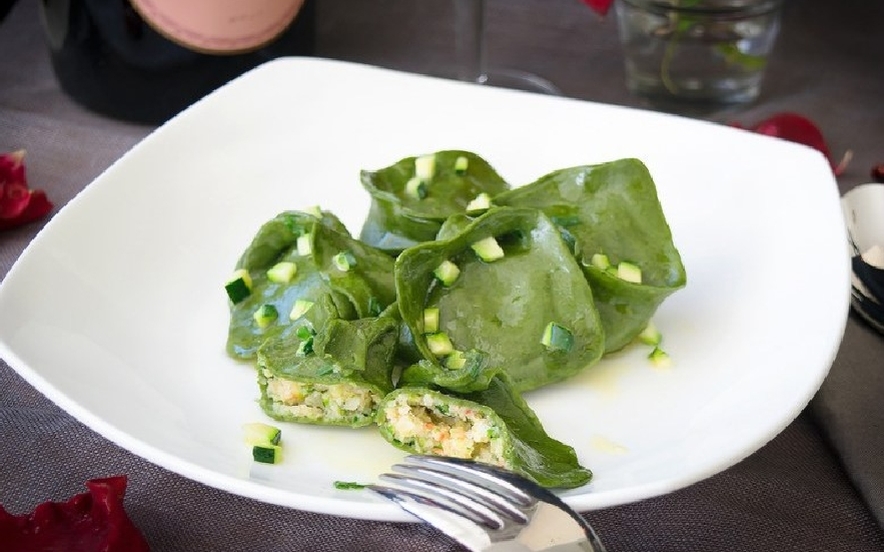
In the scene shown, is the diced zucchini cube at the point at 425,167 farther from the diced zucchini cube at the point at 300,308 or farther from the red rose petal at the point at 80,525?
the red rose petal at the point at 80,525

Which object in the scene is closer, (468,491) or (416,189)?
(468,491)

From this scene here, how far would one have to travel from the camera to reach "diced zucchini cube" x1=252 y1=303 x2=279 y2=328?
1785 millimetres

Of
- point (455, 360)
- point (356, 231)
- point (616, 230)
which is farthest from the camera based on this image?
point (356, 231)

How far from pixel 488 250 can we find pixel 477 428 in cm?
37

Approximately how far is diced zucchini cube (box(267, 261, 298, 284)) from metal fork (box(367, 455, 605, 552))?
0.61m

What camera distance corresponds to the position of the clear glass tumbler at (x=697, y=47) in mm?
2793

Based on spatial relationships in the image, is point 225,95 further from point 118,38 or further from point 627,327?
point 627,327

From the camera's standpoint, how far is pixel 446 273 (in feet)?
5.71

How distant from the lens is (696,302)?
1906mm

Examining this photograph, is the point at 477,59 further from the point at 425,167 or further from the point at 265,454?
the point at 265,454

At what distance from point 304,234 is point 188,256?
0.25m

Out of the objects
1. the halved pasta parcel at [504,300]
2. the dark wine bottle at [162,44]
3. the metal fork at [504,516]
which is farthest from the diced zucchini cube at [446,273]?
the dark wine bottle at [162,44]

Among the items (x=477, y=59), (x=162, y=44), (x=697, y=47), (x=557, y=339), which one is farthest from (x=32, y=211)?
(x=697, y=47)

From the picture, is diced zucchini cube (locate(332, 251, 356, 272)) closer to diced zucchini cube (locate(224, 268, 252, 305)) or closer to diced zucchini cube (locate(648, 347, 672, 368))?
diced zucchini cube (locate(224, 268, 252, 305))
